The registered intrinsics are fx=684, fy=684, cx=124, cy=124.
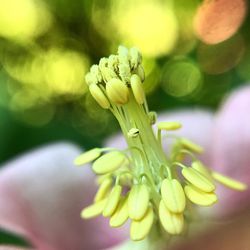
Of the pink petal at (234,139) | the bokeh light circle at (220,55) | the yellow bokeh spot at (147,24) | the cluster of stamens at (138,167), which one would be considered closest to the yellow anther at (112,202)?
the cluster of stamens at (138,167)

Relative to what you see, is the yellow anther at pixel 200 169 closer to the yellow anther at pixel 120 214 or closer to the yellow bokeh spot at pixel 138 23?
the yellow anther at pixel 120 214

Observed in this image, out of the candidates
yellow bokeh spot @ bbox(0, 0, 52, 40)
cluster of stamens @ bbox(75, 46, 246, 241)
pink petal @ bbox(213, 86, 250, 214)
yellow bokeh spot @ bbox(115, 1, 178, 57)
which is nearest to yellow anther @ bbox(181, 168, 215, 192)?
cluster of stamens @ bbox(75, 46, 246, 241)

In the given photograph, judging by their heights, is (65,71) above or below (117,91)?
above

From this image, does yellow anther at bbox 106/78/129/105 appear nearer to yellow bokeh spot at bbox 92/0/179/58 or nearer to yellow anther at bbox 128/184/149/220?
yellow anther at bbox 128/184/149/220

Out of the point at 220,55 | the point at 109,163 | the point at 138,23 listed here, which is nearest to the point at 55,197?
the point at 109,163

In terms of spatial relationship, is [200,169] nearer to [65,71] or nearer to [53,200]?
[53,200]

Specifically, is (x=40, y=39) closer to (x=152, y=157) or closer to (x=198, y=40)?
(x=198, y=40)

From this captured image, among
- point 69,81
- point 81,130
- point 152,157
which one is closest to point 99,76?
point 152,157
